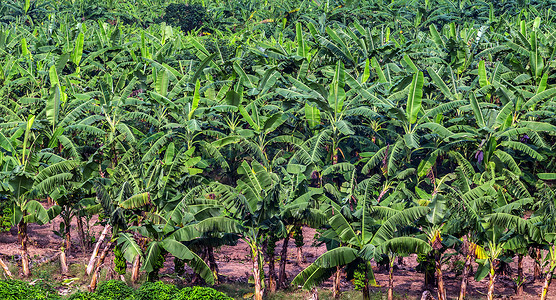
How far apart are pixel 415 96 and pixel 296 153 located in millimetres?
3829

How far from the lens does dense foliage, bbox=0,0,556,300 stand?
14.6 metres

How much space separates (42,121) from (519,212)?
13396 millimetres

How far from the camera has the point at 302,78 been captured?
21297 millimetres

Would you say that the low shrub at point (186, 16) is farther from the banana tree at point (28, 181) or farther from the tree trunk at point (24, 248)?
the tree trunk at point (24, 248)

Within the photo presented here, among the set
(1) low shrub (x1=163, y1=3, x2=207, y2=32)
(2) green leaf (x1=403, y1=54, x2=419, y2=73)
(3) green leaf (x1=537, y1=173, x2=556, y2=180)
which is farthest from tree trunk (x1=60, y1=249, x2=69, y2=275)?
(1) low shrub (x1=163, y1=3, x2=207, y2=32)

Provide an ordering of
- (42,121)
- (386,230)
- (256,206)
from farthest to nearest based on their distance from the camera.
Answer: (42,121), (256,206), (386,230)

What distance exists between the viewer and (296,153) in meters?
17.8

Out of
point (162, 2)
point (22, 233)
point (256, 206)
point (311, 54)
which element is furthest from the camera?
point (162, 2)

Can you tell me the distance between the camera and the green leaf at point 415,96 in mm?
17484

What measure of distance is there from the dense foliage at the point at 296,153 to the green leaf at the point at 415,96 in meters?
0.04

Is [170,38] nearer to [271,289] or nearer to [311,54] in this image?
[311,54]

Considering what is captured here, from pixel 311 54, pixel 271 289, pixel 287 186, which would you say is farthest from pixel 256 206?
Answer: pixel 311 54

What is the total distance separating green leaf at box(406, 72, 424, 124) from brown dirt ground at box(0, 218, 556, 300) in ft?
16.2

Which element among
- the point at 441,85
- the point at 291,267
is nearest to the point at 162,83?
the point at 291,267
